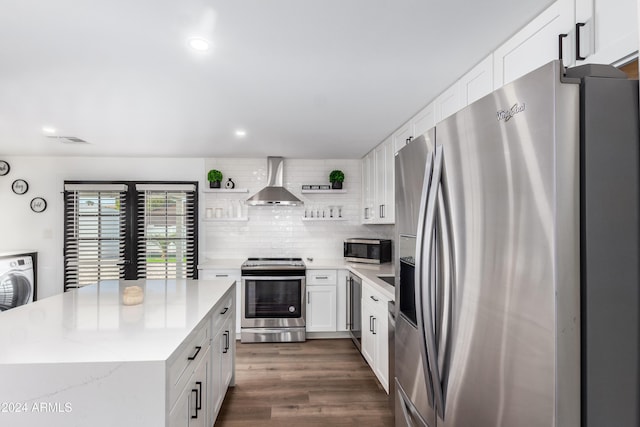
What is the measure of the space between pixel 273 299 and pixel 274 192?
1404mm

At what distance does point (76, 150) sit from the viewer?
4.49 m

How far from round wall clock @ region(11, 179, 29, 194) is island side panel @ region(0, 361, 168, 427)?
4.79m

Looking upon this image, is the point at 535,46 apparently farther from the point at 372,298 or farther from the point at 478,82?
the point at 372,298

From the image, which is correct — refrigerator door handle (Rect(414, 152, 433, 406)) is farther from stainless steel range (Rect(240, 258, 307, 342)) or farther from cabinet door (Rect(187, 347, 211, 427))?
stainless steel range (Rect(240, 258, 307, 342))

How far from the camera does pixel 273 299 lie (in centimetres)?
436

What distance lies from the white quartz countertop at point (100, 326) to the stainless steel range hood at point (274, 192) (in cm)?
230

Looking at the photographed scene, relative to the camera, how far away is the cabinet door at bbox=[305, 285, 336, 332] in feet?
14.5

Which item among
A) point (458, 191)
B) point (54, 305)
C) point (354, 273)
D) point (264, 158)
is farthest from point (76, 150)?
point (458, 191)

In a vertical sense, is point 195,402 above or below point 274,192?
below

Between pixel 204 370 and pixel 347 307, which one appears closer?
pixel 204 370

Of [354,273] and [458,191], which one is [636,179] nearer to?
[458,191]

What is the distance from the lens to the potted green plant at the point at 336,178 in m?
4.91

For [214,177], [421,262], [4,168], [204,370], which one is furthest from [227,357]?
[4,168]

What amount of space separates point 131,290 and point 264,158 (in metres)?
3.24
